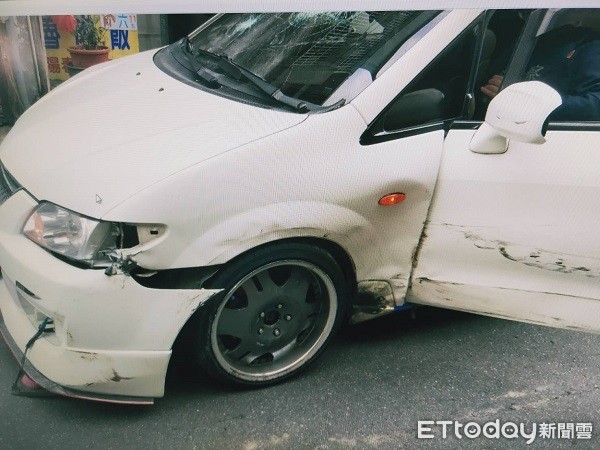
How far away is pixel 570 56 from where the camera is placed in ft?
7.81

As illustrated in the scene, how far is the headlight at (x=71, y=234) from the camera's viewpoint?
1.89 metres

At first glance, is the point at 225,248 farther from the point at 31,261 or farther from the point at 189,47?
the point at 189,47

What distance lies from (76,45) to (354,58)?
4.66 metres

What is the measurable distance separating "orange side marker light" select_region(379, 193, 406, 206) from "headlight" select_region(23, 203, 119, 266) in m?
0.98

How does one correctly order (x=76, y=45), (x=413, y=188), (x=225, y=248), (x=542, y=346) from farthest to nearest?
(x=76, y=45) → (x=542, y=346) → (x=413, y=188) → (x=225, y=248)

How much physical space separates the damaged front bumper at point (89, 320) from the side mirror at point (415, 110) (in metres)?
0.95

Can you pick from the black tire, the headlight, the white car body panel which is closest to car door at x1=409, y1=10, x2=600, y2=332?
the white car body panel

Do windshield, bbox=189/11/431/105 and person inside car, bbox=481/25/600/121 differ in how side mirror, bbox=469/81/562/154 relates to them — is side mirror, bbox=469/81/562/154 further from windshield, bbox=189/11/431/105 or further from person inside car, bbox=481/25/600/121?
windshield, bbox=189/11/431/105

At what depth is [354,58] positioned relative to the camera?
2.27 meters

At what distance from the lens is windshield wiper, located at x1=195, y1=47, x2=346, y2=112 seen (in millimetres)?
2146

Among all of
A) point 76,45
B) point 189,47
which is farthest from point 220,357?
point 76,45

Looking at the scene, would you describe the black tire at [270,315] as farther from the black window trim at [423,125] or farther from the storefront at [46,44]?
the storefront at [46,44]

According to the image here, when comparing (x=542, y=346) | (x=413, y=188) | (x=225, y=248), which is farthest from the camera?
(x=542, y=346)

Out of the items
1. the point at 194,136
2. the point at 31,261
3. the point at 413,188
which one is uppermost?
the point at 194,136
